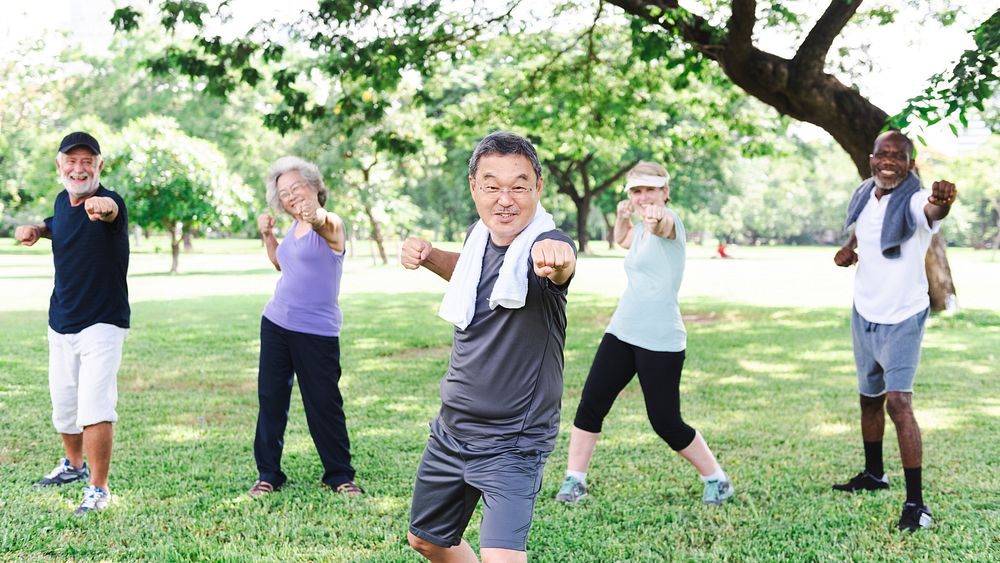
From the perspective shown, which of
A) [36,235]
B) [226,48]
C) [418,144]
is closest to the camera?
[36,235]

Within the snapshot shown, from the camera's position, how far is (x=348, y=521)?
4.67 metres

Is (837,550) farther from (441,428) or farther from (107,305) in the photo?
(107,305)

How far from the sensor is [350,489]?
17.0ft

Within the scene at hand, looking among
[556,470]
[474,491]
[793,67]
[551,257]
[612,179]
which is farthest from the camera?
[612,179]

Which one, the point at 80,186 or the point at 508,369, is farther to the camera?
the point at 80,186

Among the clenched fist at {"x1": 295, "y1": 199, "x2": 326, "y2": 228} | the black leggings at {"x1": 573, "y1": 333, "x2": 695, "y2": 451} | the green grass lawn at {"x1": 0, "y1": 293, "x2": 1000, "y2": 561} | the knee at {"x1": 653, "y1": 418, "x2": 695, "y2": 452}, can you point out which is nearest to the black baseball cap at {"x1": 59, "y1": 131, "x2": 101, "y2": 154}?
the clenched fist at {"x1": 295, "y1": 199, "x2": 326, "y2": 228}

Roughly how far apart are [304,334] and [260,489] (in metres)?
0.94

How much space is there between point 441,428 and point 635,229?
2440mm

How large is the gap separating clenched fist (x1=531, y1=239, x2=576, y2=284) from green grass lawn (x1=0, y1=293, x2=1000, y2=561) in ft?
6.83

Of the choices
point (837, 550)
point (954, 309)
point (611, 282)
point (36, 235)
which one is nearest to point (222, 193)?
point (611, 282)

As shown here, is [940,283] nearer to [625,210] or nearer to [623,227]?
[623,227]

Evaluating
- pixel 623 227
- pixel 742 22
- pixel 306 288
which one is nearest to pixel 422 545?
pixel 306 288

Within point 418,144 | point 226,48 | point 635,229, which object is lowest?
point 635,229

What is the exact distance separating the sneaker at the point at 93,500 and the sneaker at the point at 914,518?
13.7 ft
